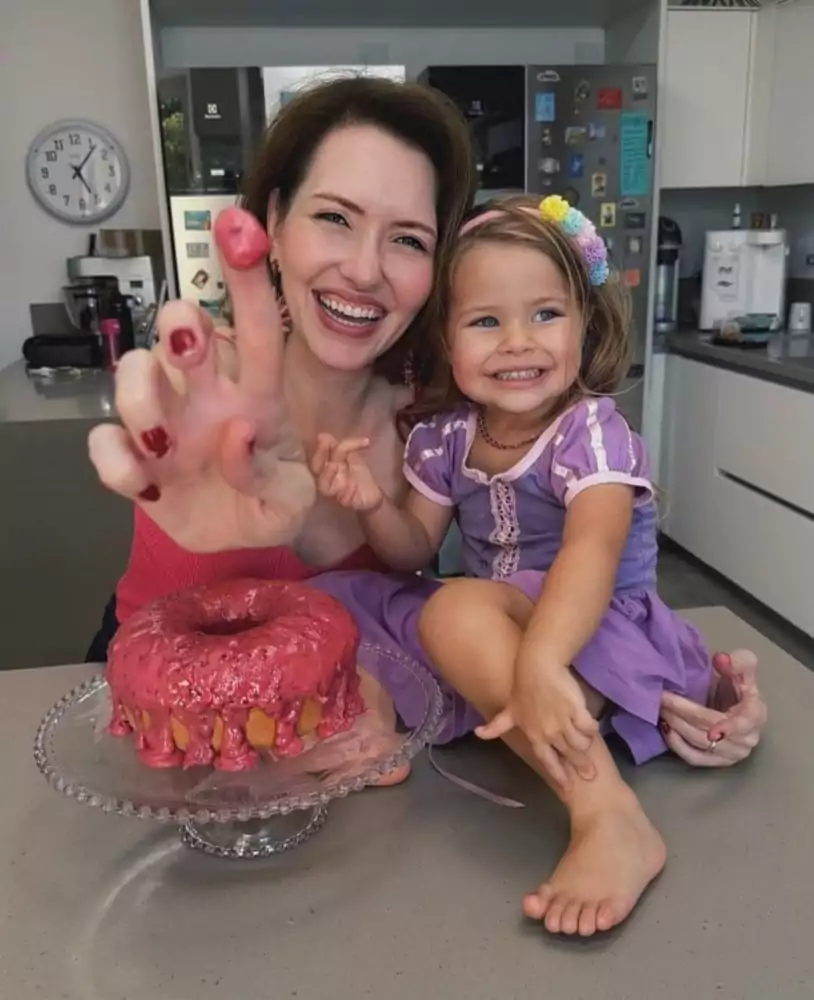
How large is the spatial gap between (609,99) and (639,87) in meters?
0.09

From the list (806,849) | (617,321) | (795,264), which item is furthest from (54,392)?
(795,264)

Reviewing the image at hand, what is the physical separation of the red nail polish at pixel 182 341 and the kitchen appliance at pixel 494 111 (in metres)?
2.21

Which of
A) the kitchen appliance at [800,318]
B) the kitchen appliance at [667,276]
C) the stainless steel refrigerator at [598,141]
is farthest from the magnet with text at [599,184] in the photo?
the kitchen appliance at [800,318]

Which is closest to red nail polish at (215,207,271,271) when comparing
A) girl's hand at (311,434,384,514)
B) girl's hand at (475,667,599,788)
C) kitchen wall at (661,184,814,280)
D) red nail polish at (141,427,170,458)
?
red nail polish at (141,427,170,458)

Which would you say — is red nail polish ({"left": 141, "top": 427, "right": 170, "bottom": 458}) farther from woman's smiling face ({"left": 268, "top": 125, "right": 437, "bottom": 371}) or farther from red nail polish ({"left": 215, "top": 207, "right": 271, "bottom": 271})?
woman's smiling face ({"left": 268, "top": 125, "right": 437, "bottom": 371})

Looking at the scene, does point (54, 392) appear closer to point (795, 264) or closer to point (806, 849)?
point (806, 849)

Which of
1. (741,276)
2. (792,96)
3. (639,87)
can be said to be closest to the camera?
(639,87)

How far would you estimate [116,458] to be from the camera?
60 cm

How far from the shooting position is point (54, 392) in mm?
2412

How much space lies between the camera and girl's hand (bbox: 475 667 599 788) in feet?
2.21

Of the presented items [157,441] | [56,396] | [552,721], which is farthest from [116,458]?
[56,396]

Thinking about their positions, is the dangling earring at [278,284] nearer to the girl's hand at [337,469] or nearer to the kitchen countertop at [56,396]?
the girl's hand at [337,469]

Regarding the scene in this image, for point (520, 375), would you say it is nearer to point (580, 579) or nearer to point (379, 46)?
point (580, 579)

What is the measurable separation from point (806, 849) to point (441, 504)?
1.59 feet
